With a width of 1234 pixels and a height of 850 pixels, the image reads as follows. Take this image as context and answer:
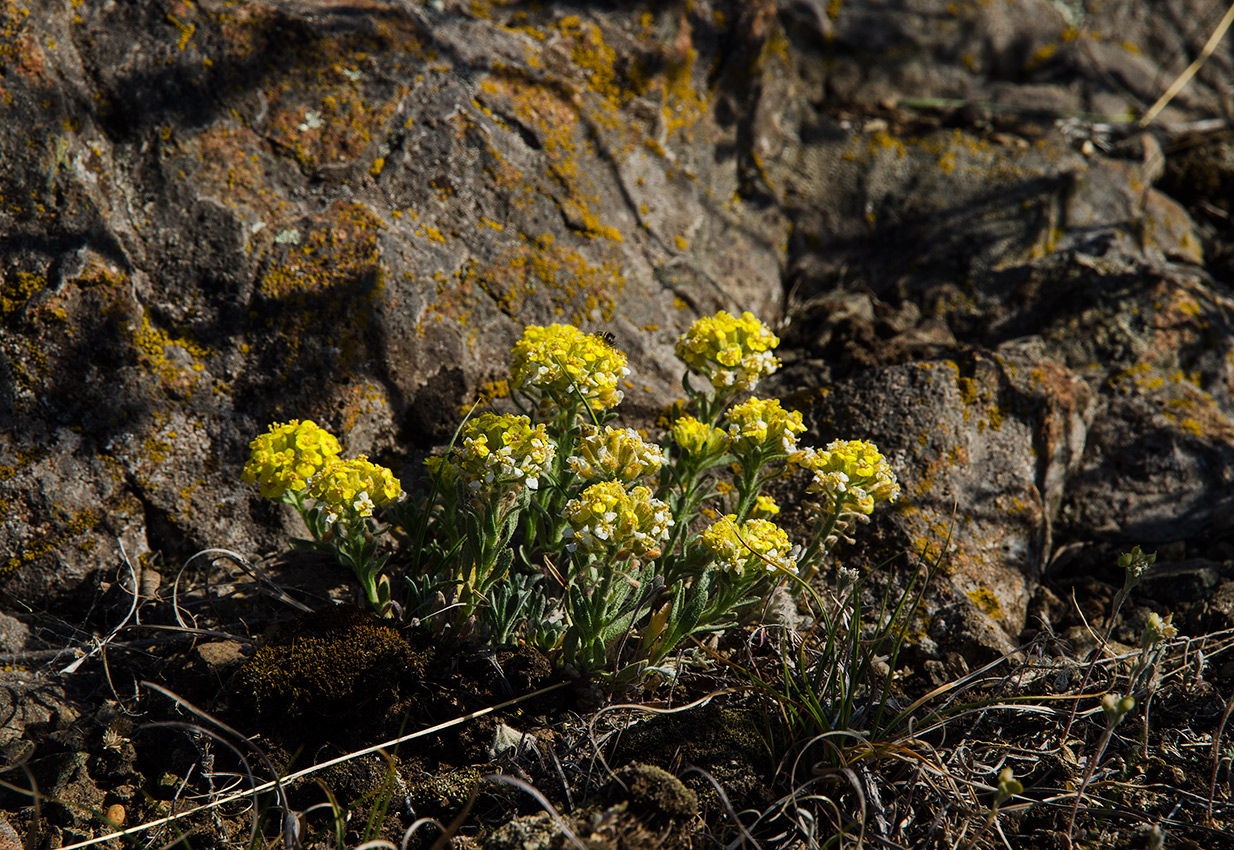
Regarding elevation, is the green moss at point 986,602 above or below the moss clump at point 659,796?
above

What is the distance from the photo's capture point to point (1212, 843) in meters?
2.33

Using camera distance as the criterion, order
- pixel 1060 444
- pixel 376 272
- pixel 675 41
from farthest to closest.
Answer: pixel 675 41 → pixel 1060 444 → pixel 376 272

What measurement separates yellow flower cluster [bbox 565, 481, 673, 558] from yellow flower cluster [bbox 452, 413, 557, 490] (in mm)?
186

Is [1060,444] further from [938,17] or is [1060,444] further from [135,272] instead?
[135,272]

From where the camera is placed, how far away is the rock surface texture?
2953mm

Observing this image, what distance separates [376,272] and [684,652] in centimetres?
184

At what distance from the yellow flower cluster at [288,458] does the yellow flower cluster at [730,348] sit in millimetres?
1202

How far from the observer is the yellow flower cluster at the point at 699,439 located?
9.04ft

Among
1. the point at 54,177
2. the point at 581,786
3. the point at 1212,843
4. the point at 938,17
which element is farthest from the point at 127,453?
the point at 938,17

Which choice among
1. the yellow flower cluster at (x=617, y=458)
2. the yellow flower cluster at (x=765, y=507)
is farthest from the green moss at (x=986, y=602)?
the yellow flower cluster at (x=617, y=458)

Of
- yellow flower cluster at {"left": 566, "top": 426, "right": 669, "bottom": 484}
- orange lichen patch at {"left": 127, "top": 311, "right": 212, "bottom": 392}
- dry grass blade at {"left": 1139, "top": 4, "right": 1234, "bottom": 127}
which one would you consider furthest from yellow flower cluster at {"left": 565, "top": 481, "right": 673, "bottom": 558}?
dry grass blade at {"left": 1139, "top": 4, "right": 1234, "bottom": 127}

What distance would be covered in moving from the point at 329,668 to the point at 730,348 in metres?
1.60

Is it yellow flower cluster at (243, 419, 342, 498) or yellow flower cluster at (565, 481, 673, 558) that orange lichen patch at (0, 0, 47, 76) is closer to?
Answer: yellow flower cluster at (243, 419, 342, 498)

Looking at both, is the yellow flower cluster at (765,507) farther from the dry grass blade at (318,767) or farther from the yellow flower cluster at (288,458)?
the yellow flower cluster at (288,458)
